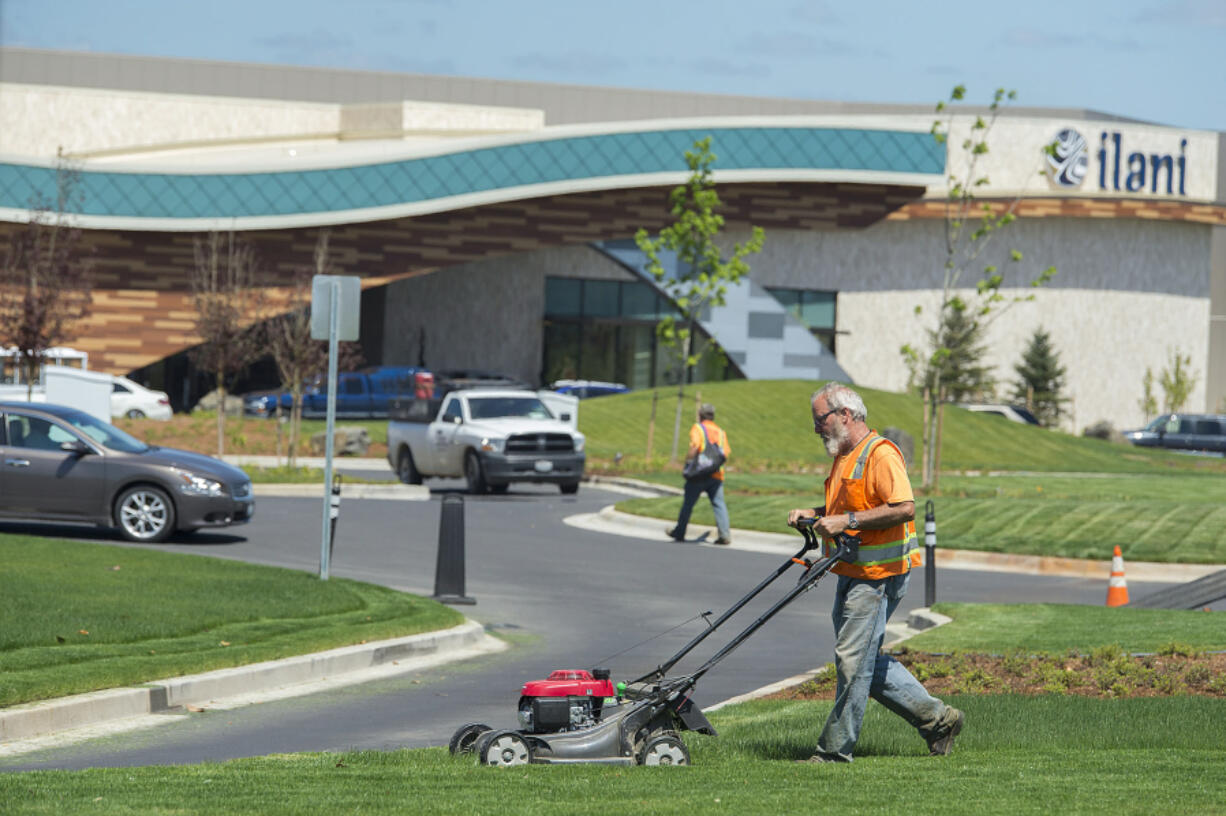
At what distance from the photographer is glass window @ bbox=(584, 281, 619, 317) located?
68.7m

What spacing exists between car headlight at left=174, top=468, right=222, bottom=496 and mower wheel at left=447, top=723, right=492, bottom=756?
11869 millimetres

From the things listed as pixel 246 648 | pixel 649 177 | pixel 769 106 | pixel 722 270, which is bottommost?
pixel 246 648

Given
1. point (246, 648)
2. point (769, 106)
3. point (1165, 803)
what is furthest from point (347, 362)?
point (769, 106)

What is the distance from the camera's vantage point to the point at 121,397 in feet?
156

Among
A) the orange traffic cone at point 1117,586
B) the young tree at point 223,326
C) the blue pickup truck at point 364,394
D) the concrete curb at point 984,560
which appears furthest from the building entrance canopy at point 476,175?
the orange traffic cone at point 1117,586

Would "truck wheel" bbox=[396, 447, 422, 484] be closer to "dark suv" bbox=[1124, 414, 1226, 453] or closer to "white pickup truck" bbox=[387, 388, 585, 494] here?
"white pickup truck" bbox=[387, 388, 585, 494]

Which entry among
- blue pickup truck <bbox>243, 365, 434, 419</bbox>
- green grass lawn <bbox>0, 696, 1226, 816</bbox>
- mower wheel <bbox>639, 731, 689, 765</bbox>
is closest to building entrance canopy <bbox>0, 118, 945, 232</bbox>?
blue pickup truck <bbox>243, 365, 434, 419</bbox>

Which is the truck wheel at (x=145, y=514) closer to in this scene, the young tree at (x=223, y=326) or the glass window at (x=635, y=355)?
the young tree at (x=223, y=326)

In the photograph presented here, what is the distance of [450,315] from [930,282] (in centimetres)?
2069

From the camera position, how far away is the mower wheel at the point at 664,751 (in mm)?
7707

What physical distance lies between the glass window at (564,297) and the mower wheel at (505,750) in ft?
200

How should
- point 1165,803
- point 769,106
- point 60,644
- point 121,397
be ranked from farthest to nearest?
point 769,106 < point 121,397 < point 60,644 < point 1165,803

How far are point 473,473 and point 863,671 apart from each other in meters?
21.3

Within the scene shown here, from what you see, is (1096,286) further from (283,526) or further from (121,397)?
(283,526)
